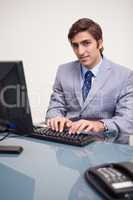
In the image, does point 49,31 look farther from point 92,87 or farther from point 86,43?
point 92,87

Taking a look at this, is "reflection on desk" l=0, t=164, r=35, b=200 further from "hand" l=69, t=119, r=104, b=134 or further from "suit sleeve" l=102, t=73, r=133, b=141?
"suit sleeve" l=102, t=73, r=133, b=141

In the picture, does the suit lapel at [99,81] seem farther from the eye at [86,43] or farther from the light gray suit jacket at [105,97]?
the eye at [86,43]

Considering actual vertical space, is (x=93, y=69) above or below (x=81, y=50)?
below

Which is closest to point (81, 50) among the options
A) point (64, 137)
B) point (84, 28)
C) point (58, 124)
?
point (84, 28)

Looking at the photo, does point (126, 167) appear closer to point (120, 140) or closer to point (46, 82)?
point (120, 140)

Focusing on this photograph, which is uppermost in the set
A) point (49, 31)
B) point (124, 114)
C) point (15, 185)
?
point (49, 31)

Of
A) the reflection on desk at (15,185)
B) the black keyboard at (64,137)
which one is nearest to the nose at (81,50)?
the black keyboard at (64,137)

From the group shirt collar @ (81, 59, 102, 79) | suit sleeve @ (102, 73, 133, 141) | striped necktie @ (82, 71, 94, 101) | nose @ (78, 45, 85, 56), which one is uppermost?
nose @ (78, 45, 85, 56)

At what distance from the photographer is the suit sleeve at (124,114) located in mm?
1775

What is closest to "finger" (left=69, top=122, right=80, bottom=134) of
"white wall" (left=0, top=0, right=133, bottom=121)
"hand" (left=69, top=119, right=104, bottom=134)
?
"hand" (left=69, top=119, right=104, bottom=134)

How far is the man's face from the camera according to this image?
205 centimetres

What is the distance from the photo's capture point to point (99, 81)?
6.56 feet

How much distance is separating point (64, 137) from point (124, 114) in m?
0.57

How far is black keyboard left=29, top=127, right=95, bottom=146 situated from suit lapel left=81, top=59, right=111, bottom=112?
461 millimetres
